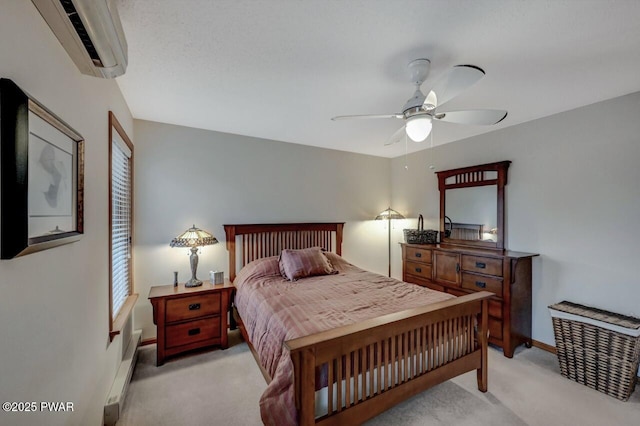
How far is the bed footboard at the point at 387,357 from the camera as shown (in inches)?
56.7

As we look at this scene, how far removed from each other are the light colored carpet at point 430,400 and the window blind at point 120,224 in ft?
2.49

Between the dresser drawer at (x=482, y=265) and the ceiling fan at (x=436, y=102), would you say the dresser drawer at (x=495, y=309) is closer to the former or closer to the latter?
the dresser drawer at (x=482, y=265)

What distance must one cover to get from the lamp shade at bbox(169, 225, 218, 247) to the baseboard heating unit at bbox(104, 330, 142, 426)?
1.04 metres

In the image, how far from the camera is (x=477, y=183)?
3469 mm

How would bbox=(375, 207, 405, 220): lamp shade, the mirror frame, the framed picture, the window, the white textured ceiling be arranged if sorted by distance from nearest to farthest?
the framed picture
the white textured ceiling
the window
the mirror frame
bbox=(375, 207, 405, 220): lamp shade

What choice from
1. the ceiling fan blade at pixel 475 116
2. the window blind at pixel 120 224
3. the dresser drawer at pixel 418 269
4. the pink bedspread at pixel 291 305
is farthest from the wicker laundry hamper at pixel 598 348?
the window blind at pixel 120 224

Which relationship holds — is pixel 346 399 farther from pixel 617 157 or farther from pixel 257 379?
pixel 617 157

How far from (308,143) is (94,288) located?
2.96 metres

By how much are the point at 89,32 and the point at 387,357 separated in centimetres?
226

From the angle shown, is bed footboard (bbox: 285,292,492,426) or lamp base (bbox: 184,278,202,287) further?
lamp base (bbox: 184,278,202,287)

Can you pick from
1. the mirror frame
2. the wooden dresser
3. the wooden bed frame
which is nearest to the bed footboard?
the wooden bed frame

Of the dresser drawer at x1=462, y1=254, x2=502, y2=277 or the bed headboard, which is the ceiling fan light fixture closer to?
the dresser drawer at x1=462, y1=254, x2=502, y2=277

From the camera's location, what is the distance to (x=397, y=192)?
474cm

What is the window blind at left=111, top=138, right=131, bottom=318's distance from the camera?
2203mm
